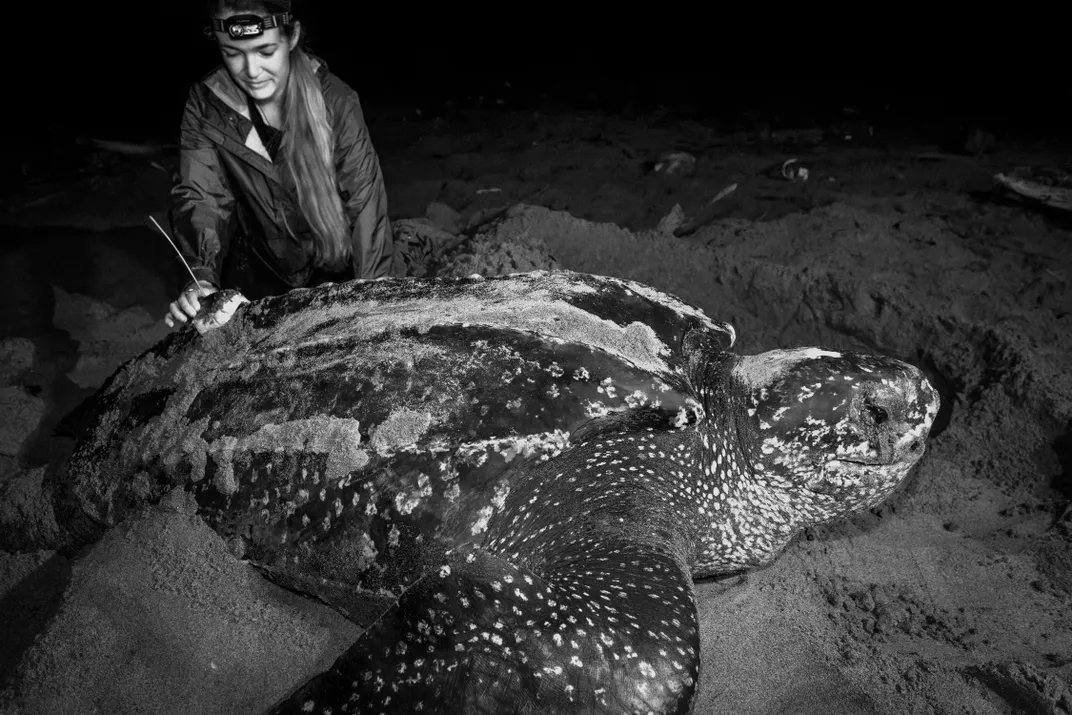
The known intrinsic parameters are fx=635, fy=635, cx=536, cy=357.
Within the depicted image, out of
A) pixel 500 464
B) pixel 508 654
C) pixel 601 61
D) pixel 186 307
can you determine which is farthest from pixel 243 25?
pixel 601 61

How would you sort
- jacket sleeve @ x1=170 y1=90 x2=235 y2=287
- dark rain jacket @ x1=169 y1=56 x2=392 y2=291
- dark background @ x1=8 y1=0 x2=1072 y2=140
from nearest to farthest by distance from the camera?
jacket sleeve @ x1=170 y1=90 x2=235 y2=287
dark rain jacket @ x1=169 y1=56 x2=392 y2=291
dark background @ x1=8 y1=0 x2=1072 y2=140

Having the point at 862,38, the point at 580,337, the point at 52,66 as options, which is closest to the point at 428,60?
the point at 52,66

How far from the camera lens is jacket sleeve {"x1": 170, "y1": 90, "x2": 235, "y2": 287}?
8.69 feet

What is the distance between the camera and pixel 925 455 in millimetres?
Result: 2406

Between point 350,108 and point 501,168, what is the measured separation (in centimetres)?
196

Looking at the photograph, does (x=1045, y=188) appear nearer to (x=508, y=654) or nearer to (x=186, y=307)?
(x=508, y=654)

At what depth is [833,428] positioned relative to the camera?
188 centimetres

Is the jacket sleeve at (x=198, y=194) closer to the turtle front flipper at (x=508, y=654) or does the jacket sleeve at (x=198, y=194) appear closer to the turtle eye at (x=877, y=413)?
the turtle front flipper at (x=508, y=654)

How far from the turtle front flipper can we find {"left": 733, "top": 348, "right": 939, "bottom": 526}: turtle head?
2.21 feet

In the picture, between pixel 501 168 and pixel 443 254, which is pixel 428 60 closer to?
pixel 501 168

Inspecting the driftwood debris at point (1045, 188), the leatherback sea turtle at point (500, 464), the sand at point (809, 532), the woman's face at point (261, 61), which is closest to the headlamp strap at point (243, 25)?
the woman's face at point (261, 61)

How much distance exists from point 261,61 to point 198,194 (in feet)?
2.08

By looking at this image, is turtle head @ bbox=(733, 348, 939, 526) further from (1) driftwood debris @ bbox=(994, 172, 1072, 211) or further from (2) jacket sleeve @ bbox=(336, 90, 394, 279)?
(1) driftwood debris @ bbox=(994, 172, 1072, 211)

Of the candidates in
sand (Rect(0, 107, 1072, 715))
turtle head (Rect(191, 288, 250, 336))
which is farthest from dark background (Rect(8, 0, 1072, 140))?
turtle head (Rect(191, 288, 250, 336))
